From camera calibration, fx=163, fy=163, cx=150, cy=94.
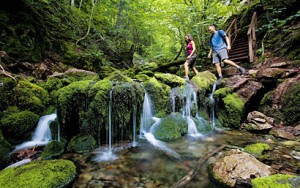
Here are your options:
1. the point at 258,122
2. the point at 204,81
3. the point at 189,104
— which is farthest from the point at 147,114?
the point at 258,122

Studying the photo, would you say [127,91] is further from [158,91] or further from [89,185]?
[89,185]

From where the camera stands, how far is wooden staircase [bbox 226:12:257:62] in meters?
8.76

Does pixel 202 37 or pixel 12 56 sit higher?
pixel 202 37

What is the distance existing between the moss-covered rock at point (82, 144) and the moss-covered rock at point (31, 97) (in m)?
1.92

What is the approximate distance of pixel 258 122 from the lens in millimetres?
5746

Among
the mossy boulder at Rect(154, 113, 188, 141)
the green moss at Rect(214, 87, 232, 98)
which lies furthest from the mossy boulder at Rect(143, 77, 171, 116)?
the green moss at Rect(214, 87, 232, 98)

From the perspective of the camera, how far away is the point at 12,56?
20.2 feet

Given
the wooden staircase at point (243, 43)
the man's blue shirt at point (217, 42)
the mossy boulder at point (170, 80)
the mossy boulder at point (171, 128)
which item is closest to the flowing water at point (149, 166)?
the mossy boulder at point (171, 128)

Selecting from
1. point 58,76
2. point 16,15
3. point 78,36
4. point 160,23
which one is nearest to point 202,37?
point 160,23

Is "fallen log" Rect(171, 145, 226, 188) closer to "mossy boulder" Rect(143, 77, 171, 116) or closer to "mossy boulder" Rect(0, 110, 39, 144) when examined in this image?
"mossy boulder" Rect(143, 77, 171, 116)

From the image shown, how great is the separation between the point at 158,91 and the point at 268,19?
324 inches

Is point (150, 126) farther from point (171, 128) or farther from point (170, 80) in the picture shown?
point (170, 80)

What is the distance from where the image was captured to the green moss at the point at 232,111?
627cm

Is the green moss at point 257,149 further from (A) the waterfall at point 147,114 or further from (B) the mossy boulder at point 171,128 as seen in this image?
(A) the waterfall at point 147,114
